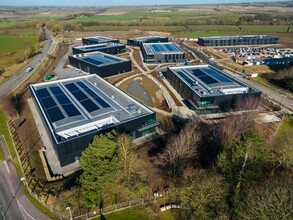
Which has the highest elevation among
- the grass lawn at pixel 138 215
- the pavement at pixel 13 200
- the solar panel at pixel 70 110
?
the solar panel at pixel 70 110

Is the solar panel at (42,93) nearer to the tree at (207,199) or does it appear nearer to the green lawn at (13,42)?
the tree at (207,199)

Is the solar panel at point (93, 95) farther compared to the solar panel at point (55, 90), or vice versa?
the solar panel at point (55, 90)

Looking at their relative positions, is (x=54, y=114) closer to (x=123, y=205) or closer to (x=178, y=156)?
(x=123, y=205)

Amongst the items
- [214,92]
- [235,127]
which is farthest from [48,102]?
[235,127]

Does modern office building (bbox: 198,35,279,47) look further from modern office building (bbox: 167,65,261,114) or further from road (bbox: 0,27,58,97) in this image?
road (bbox: 0,27,58,97)

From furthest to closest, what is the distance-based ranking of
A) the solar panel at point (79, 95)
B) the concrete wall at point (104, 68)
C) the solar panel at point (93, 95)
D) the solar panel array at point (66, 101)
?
the concrete wall at point (104, 68) < the solar panel at point (79, 95) < the solar panel at point (93, 95) < the solar panel array at point (66, 101)

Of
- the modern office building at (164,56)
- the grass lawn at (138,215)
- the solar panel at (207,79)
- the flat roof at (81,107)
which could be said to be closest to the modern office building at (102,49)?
the modern office building at (164,56)
